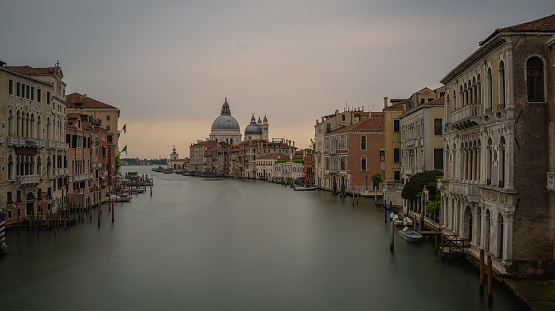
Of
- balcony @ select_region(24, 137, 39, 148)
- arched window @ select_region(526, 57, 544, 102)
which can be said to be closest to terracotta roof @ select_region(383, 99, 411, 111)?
arched window @ select_region(526, 57, 544, 102)

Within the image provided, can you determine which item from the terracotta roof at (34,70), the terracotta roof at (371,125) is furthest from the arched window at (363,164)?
the terracotta roof at (34,70)

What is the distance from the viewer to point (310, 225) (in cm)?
2330

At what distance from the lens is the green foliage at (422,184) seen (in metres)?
A: 18.7

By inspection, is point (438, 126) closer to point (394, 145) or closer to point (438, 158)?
point (438, 158)

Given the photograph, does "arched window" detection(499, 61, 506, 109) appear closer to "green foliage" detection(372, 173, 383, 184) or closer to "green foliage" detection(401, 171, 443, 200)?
"green foliage" detection(401, 171, 443, 200)

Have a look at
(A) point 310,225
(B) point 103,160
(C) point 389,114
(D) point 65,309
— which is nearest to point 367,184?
(C) point 389,114

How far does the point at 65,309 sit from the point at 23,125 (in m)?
11.3

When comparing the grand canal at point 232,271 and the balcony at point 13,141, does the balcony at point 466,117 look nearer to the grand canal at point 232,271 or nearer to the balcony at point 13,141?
the grand canal at point 232,271

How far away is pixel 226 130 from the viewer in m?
124

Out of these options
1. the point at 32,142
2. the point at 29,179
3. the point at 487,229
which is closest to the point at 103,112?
the point at 32,142

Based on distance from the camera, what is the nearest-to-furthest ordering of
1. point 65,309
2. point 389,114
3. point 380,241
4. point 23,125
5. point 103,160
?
point 65,309, point 380,241, point 23,125, point 389,114, point 103,160

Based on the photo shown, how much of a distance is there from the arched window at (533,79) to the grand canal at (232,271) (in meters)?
4.19

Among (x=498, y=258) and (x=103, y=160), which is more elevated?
(x=103, y=160)

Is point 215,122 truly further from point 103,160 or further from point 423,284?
point 423,284
